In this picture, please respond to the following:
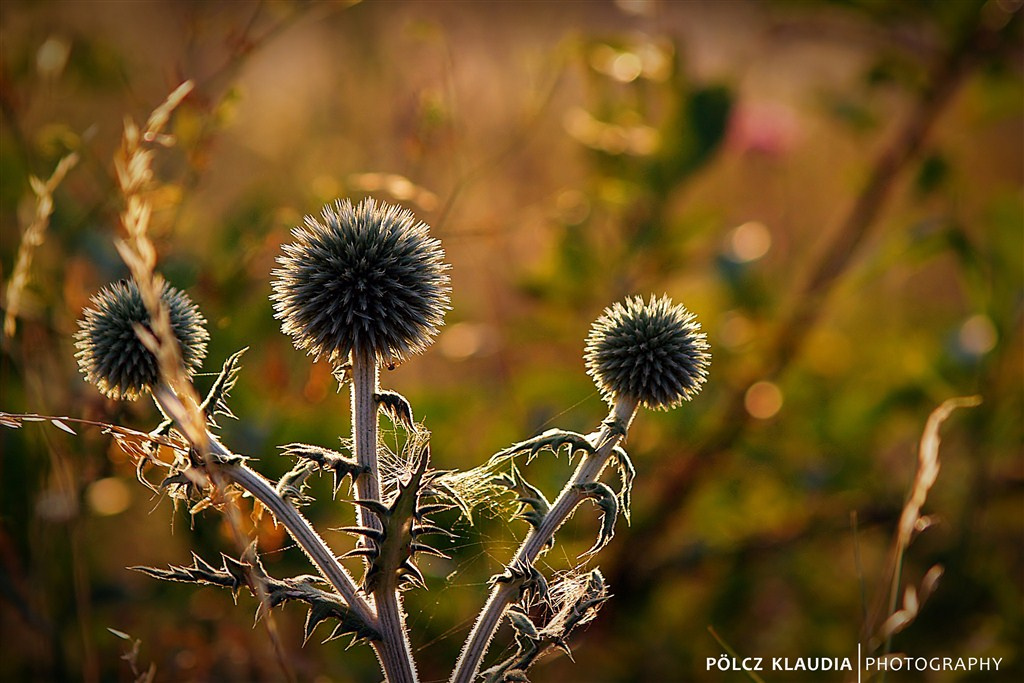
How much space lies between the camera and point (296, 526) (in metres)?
1.02

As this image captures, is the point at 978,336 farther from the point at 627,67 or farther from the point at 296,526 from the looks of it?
the point at 296,526

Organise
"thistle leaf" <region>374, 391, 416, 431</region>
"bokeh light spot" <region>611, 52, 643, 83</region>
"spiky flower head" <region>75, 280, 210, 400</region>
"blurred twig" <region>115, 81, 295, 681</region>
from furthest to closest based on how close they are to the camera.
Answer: "bokeh light spot" <region>611, 52, 643, 83</region> < "spiky flower head" <region>75, 280, 210, 400</region> < "thistle leaf" <region>374, 391, 416, 431</region> < "blurred twig" <region>115, 81, 295, 681</region>

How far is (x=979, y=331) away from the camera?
2.67 m

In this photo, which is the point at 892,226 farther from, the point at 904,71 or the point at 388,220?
the point at 388,220

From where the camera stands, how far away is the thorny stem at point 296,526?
1.02 meters

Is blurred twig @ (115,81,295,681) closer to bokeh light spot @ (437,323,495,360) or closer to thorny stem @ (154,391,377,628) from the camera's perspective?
thorny stem @ (154,391,377,628)

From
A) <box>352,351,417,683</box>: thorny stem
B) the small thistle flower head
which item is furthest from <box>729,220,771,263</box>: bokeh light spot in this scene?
<box>352,351,417,683</box>: thorny stem

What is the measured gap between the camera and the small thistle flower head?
1.24 metres

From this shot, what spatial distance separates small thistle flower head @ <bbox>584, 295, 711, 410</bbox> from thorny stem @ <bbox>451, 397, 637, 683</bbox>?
0.15 metres

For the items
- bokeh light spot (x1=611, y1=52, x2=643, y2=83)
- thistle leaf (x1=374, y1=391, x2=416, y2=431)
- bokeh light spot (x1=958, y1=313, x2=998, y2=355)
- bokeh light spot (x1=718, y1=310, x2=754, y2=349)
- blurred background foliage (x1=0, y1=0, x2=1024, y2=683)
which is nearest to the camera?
thistle leaf (x1=374, y1=391, x2=416, y2=431)

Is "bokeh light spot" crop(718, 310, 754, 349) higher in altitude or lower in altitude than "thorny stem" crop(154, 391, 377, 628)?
higher

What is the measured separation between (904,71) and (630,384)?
222cm

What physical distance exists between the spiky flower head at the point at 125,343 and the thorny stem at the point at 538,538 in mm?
532

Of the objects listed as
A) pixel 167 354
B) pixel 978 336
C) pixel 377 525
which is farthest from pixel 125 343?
pixel 978 336
